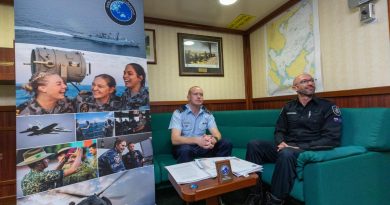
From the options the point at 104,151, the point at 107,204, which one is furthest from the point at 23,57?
the point at 107,204

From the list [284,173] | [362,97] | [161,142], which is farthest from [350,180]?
[161,142]

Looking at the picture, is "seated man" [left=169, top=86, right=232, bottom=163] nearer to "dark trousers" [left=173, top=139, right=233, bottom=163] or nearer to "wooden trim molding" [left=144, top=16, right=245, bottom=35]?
"dark trousers" [left=173, top=139, right=233, bottom=163]

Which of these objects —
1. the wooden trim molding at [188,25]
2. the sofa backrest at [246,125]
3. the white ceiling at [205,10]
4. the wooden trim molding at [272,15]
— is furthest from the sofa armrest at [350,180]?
the wooden trim molding at [188,25]

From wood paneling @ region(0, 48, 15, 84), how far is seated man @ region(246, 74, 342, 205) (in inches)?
92.2

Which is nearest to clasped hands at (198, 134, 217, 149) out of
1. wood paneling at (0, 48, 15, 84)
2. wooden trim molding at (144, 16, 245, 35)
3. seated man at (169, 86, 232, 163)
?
seated man at (169, 86, 232, 163)

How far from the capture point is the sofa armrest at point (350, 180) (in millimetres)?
1332

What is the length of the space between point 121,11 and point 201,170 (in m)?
1.35

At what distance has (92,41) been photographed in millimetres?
1486

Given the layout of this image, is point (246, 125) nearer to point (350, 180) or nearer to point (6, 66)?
point (350, 180)

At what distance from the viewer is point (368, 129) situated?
1.57 meters

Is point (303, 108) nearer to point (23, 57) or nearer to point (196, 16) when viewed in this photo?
point (196, 16)

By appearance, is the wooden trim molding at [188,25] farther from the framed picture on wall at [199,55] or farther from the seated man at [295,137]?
the seated man at [295,137]

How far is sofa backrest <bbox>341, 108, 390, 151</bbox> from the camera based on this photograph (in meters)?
1.52

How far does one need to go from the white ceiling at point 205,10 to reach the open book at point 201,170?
75.9 inches
